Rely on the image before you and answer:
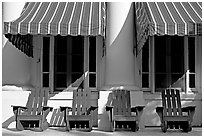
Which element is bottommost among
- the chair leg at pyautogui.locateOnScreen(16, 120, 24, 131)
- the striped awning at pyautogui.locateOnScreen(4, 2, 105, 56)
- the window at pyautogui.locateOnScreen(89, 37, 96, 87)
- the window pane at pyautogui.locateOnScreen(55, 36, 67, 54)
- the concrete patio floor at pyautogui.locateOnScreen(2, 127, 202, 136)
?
the concrete patio floor at pyautogui.locateOnScreen(2, 127, 202, 136)

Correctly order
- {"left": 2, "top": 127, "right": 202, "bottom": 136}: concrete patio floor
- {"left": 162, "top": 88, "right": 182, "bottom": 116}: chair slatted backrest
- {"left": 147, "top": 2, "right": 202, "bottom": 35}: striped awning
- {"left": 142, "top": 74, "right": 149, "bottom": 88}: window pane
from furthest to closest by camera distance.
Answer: {"left": 142, "top": 74, "right": 149, "bottom": 88}: window pane → {"left": 162, "top": 88, "right": 182, "bottom": 116}: chair slatted backrest → {"left": 2, "top": 127, "right": 202, "bottom": 136}: concrete patio floor → {"left": 147, "top": 2, "right": 202, "bottom": 35}: striped awning

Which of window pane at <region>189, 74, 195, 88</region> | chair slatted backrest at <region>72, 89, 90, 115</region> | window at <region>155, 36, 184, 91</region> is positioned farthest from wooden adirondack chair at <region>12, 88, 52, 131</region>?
window pane at <region>189, 74, 195, 88</region>

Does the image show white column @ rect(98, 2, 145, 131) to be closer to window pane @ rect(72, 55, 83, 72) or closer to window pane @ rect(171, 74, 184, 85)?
window pane @ rect(72, 55, 83, 72)

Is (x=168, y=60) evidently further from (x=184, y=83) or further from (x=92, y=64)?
(x=92, y=64)

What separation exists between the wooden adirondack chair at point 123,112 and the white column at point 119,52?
45cm

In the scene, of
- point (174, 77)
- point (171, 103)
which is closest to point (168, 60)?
point (174, 77)

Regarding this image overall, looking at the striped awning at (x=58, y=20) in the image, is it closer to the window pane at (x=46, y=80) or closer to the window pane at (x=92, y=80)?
the window pane at (x=46, y=80)

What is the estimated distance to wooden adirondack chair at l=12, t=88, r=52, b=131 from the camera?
1035cm

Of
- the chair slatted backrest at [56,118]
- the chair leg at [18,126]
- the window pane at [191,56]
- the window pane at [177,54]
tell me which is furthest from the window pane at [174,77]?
the chair leg at [18,126]

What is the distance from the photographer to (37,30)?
971 centimetres

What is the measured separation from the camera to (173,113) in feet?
35.8

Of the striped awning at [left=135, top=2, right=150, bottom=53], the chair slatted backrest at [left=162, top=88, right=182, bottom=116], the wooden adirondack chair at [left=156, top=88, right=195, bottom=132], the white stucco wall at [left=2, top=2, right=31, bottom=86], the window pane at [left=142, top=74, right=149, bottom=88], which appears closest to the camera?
the striped awning at [left=135, top=2, right=150, bottom=53]

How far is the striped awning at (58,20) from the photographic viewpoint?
31.7 feet

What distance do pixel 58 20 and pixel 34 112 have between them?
2794 millimetres
